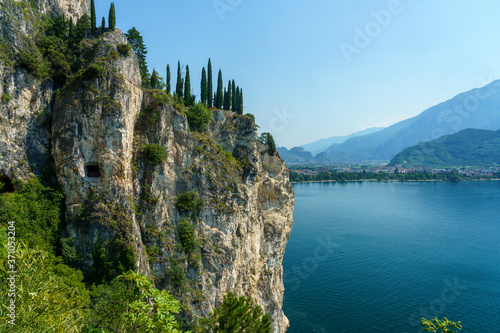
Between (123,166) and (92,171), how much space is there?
302 cm

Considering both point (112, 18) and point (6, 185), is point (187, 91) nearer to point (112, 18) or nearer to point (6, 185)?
point (112, 18)

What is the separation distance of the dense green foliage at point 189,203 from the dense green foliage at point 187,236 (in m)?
1.07

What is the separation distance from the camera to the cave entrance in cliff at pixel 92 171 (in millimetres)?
26712

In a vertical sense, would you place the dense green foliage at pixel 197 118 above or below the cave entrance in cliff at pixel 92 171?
above

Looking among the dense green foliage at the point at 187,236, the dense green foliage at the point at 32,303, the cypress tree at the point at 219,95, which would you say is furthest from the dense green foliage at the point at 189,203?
the dense green foliage at the point at 32,303

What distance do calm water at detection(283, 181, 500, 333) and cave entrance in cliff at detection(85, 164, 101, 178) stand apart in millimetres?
31815

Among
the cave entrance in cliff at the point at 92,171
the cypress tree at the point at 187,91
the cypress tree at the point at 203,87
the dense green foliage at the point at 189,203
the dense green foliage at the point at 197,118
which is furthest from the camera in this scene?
the cypress tree at the point at 203,87

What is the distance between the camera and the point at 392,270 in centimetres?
5262

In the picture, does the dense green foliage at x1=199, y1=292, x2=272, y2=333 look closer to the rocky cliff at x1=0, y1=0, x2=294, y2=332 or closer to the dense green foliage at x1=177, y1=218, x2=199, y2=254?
the rocky cliff at x1=0, y1=0, x2=294, y2=332

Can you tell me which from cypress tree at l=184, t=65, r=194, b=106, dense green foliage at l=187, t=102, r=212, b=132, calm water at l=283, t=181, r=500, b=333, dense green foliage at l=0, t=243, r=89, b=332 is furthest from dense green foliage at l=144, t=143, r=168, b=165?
calm water at l=283, t=181, r=500, b=333

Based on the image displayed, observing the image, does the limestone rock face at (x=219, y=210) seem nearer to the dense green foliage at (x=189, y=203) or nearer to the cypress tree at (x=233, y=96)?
the dense green foliage at (x=189, y=203)

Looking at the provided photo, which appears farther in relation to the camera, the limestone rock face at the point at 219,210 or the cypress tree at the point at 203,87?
the cypress tree at the point at 203,87

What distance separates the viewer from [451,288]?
46156 mm

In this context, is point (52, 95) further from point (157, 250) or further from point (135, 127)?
point (157, 250)
